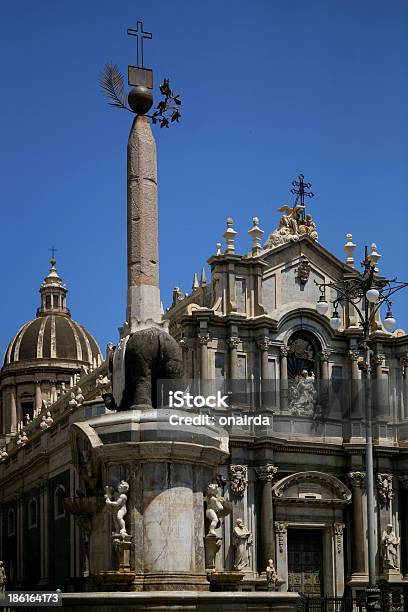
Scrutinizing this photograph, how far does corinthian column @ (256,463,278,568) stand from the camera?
42.6 metres

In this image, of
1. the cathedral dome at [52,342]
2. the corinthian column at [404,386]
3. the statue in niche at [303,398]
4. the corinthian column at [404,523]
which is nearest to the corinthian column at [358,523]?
the corinthian column at [404,523]

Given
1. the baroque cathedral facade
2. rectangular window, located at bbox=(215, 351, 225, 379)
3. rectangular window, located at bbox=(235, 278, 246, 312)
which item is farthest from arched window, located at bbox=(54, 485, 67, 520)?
rectangular window, located at bbox=(235, 278, 246, 312)

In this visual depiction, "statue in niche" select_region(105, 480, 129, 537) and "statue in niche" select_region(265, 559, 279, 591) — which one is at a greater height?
"statue in niche" select_region(105, 480, 129, 537)

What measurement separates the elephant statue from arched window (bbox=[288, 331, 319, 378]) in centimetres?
2760

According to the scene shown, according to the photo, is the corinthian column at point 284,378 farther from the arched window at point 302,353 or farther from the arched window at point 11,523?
the arched window at point 11,523

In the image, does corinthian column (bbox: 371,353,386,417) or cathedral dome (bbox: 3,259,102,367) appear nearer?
corinthian column (bbox: 371,353,386,417)

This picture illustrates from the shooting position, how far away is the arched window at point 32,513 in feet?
183

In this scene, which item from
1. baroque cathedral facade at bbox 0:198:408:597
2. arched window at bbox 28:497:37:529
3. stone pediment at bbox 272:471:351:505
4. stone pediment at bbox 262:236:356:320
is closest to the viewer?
baroque cathedral facade at bbox 0:198:408:597

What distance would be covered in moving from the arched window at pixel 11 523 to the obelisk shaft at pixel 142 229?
43379 mm

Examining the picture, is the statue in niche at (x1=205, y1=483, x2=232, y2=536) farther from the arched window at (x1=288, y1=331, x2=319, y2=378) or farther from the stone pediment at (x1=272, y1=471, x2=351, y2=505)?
the arched window at (x1=288, y1=331, x2=319, y2=378)

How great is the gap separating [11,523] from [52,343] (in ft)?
63.8

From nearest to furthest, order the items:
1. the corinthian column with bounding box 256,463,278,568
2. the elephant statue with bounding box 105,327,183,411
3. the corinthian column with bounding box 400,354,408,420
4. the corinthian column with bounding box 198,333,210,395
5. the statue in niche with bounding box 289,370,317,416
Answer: the elephant statue with bounding box 105,327,183,411, the corinthian column with bounding box 256,463,278,568, the corinthian column with bounding box 198,333,210,395, the statue in niche with bounding box 289,370,317,416, the corinthian column with bounding box 400,354,408,420

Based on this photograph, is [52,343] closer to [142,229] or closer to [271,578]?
[271,578]

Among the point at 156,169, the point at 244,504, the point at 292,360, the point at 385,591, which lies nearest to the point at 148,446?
the point at 156,169
